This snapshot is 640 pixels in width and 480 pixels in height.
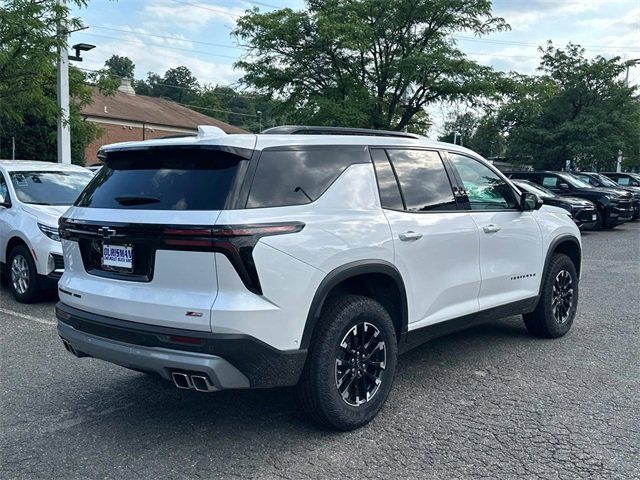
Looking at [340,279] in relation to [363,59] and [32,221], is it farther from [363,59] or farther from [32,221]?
[363,59]

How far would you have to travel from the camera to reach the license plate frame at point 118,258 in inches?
137

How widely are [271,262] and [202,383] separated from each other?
0.74 m

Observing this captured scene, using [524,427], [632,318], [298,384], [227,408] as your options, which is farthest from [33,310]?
[632,318]

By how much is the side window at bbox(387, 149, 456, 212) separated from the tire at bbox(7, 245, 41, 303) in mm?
4857

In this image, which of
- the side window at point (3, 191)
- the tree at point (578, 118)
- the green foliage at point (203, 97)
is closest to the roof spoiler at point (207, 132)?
the side window at point (3, 191)

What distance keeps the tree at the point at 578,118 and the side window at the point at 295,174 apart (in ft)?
77.8

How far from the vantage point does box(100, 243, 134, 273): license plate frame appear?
347cm

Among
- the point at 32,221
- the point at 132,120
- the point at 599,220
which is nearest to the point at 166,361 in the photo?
the point at 32,221

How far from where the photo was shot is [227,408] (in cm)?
415

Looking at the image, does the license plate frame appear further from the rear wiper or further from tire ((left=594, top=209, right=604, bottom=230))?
tire ((left=594, top=209, right=604, bottom=230))

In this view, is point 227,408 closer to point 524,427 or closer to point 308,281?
point 308,281

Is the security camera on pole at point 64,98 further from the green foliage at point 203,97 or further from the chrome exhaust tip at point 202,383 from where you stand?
the green foliage at point 203,97

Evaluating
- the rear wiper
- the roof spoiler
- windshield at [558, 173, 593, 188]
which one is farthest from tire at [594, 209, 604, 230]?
the rear wiper

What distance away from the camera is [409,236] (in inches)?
160
